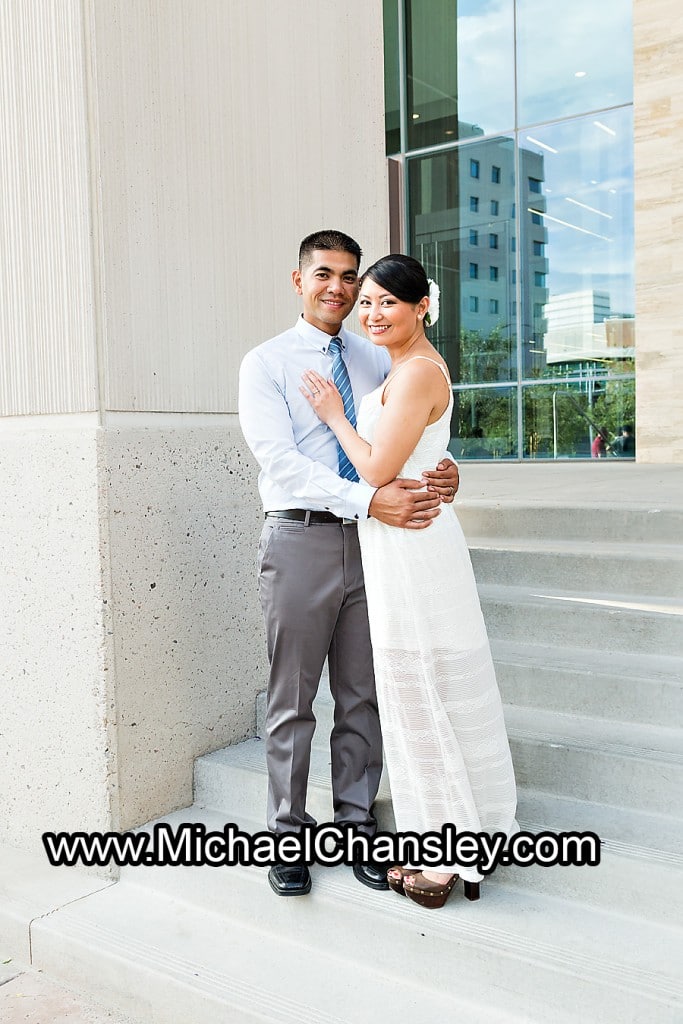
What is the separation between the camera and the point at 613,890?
9.83 feet

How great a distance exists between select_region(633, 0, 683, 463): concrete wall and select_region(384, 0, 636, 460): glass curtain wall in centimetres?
50

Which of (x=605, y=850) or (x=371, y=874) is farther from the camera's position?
(x=371, y=874)

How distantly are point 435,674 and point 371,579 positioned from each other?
0.35 m

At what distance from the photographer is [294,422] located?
133 inches

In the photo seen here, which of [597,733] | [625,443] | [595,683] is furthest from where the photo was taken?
[625,443]

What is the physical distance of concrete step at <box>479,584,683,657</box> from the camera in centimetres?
388

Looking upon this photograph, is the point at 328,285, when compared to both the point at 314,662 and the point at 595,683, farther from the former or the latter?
the point at 595,683

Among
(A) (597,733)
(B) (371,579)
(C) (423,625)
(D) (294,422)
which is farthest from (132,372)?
(A) (597,733)

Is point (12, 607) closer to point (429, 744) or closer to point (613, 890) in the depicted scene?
point (429, 744)

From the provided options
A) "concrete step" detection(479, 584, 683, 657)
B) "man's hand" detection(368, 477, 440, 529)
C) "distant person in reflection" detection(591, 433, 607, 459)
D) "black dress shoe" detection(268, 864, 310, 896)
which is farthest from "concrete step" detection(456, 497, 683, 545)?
"distant person in reflection" detection(591, 433, 607, 459)

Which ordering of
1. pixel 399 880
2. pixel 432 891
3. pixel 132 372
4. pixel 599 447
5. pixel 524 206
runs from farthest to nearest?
pixel 524 206, pixel 599 447, pixel 132 372, pixel 399 880, pixel 432 891

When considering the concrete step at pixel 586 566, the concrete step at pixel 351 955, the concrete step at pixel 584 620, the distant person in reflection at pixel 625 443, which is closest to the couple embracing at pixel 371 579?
the concrete step at pixel 351 955

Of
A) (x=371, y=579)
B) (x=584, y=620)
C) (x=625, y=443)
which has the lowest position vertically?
(x=584, y=620)

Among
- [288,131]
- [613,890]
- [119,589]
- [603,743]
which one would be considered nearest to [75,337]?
[119,589]
